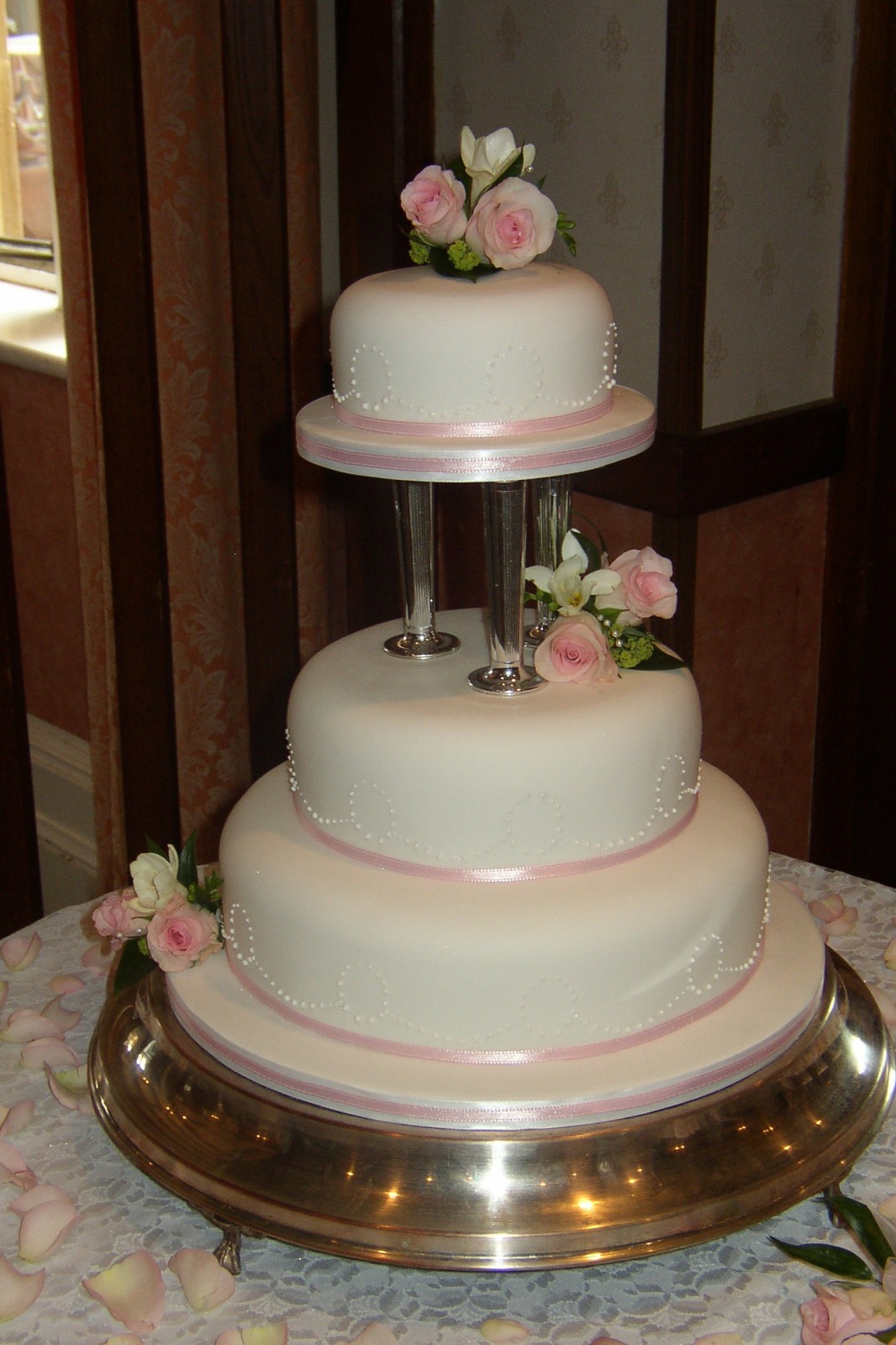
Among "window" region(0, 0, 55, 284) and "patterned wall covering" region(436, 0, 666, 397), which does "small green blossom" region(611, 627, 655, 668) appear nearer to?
"patterned wall covering" region(436, 0, 666, 397)

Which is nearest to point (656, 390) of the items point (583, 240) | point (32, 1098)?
point (583, 240)

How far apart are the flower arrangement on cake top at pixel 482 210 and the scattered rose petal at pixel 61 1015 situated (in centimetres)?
115

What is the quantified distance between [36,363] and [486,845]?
3.06 m

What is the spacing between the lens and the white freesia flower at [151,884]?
2.02 m

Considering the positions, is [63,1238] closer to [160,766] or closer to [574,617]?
[574,617]

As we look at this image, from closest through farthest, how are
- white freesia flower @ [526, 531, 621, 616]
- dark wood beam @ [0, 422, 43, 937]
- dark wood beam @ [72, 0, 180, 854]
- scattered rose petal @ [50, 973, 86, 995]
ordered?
white freesia flower @ [526, 531, 621, 616] < scattered rose petal @ [50, 973, 86, 995] < dark wood beam @ [72, 0, 180, 854] < dark wood beam @ [0, 422, 43, 937]

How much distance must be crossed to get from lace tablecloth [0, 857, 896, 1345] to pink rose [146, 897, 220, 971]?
244mm

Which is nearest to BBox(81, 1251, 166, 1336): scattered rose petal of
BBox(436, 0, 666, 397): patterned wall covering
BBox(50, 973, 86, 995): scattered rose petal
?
BBox(50, 973, 86, 995): scattered rose petal

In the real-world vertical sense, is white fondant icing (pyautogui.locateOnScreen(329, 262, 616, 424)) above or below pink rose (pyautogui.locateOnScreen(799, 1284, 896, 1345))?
above

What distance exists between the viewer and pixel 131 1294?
165cm

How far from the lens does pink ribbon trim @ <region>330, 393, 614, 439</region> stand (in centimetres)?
172

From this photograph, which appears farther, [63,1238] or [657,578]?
[657,578]

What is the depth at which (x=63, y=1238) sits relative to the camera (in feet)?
5.79

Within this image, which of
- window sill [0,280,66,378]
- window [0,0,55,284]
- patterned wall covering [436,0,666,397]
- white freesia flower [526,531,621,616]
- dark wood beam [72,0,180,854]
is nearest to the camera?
white freesia flower [526,531,621,616]
